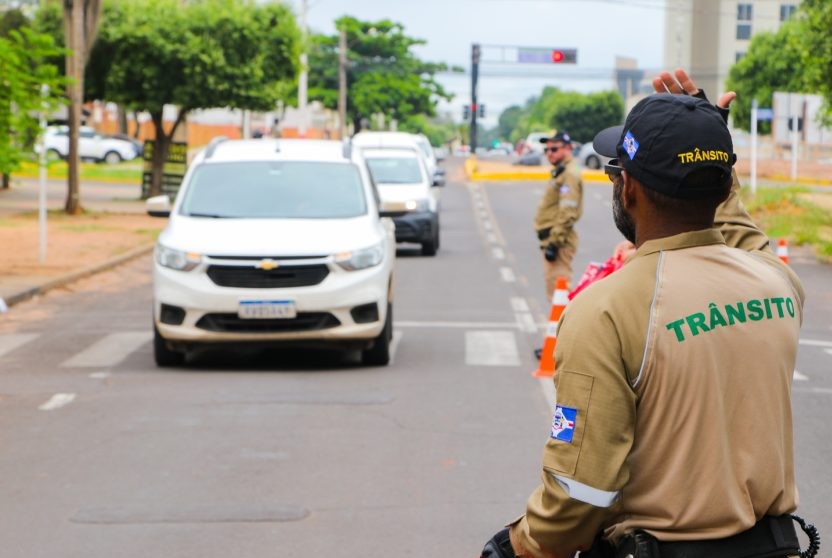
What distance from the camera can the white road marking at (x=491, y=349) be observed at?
1177 centimetres

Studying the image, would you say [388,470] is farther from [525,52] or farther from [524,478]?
[525,52]

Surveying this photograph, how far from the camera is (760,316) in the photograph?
277cm

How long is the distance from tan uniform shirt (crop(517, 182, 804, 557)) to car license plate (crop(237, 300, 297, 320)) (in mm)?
8237

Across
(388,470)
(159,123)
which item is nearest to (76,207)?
(159,123)

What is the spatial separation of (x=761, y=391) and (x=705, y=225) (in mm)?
352

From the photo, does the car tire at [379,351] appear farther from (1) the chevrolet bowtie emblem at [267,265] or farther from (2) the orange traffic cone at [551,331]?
(2) the orange traffic cone at [551,331]

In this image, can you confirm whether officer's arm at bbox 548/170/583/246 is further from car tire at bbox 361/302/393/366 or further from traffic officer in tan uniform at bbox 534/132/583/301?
car tire at bbox 361/302/393/366

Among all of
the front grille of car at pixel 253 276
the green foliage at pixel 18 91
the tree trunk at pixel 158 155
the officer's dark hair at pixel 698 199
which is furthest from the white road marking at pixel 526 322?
the tree trunk at pixel 158 155

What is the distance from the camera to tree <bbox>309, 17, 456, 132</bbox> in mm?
89875

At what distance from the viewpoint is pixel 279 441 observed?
8.30 meters

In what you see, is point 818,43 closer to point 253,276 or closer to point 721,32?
point 253,276

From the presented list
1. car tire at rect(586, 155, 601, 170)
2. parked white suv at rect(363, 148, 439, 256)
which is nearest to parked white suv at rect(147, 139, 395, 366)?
parked white suv at rect(363, 148, 439, 256)

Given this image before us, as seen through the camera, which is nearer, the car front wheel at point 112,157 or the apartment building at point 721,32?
the car front wheel at point 112,157

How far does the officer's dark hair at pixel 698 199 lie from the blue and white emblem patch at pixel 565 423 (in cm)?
46
